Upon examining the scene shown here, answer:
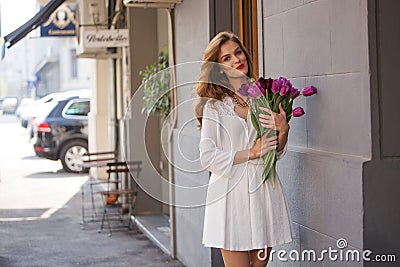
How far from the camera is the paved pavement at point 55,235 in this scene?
895 centimetres

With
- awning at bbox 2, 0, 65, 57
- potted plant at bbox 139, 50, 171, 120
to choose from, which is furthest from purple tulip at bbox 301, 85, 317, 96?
awning at bbox 2, 0, 65, 57

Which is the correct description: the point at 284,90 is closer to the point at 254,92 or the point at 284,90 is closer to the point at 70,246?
the point at 254,92

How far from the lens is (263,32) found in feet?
20.1

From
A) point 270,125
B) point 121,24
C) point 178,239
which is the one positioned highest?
point 121,24

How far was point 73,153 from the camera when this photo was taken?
1923 centimetres

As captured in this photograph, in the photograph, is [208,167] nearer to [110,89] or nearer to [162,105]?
[162,105]

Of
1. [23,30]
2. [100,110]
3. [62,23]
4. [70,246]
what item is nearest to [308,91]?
[70,246]

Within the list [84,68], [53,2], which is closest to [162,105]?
[53,2]

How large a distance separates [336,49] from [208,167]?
1.01 meters

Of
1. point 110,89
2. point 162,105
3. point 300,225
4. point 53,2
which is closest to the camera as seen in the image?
point 300,225

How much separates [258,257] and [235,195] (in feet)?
1.36

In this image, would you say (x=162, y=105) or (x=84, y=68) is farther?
(x=84, y=68)

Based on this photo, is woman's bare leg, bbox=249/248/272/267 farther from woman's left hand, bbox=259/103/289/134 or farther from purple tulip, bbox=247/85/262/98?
purple tulip, bbox=247/85/262/98

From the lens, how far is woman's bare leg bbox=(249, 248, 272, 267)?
16.0 feet
